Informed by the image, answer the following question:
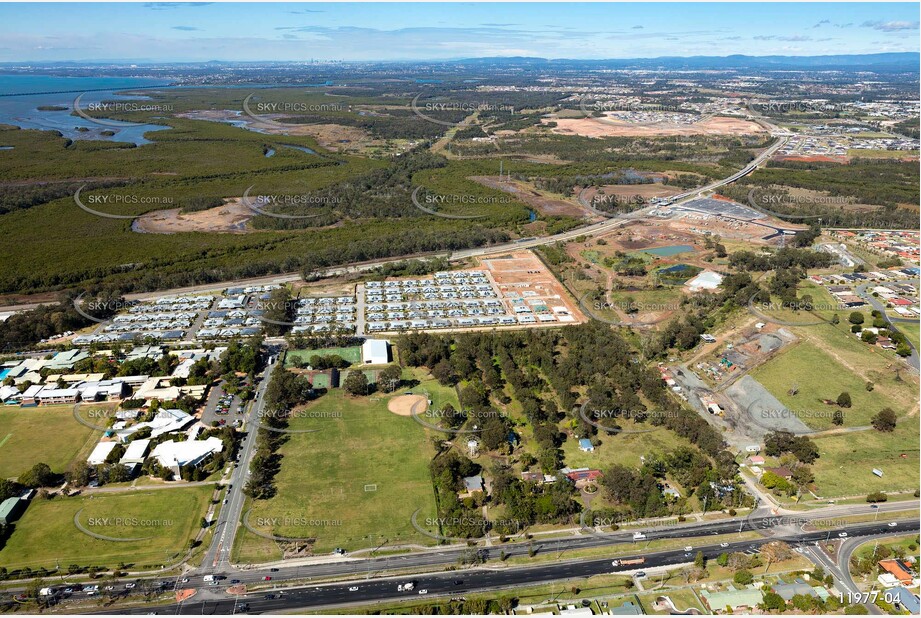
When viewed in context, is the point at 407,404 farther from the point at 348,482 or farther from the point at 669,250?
the point at 669,250

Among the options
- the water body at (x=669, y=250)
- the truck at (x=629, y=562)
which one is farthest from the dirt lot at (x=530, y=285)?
the truck at (x=629, y=562)

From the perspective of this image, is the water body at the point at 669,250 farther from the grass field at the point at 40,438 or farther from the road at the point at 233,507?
the grass field at the point at 40,438

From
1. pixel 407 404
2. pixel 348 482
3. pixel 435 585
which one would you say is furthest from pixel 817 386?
pixel 348 482

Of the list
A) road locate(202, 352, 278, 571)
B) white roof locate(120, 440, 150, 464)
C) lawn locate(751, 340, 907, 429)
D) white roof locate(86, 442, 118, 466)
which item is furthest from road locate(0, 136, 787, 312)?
lawn locate(751, 340, 907, 429)

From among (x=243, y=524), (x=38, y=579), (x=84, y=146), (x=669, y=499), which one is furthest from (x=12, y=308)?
(x=84, y=146)

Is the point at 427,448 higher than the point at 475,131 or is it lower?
lower

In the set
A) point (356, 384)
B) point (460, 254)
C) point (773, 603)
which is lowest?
point (773, 603)

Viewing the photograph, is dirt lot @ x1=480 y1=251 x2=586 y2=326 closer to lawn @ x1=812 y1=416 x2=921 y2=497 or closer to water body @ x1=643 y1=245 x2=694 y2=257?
water body @ x1=643 y1=245 x2=694 y2=257

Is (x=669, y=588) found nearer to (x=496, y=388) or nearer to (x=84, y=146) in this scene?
(x=496, y=388)
